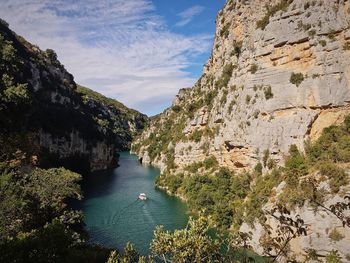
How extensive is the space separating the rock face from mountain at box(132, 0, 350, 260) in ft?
0.38

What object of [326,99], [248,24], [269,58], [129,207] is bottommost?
[129,207]

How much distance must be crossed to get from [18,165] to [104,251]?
2063 centimetres

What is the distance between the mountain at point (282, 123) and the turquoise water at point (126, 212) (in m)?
4.56

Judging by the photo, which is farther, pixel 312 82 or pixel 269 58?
pixel 269 58

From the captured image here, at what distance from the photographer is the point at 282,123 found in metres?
44.5

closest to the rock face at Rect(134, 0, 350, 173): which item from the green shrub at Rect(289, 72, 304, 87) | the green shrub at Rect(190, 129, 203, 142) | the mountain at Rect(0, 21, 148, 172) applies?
the green shrub at Rect(289, 72, 304, 87)

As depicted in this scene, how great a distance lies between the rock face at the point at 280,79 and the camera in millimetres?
42312

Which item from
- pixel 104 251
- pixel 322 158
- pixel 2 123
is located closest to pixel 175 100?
pixel 2 123

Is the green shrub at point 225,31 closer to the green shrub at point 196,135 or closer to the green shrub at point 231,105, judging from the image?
the green shrub at point 231,105

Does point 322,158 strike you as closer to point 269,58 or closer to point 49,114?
point 269,58

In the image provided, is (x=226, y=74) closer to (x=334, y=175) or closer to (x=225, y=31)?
(x=225, y=31)

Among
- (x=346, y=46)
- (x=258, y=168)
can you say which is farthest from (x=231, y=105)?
(x=346, y=46)

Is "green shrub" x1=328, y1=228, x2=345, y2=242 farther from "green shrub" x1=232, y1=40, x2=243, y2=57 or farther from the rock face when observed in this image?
"green shrub" x1=232, y1=40, x2=243, y2=57

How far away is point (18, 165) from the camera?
138 ft
